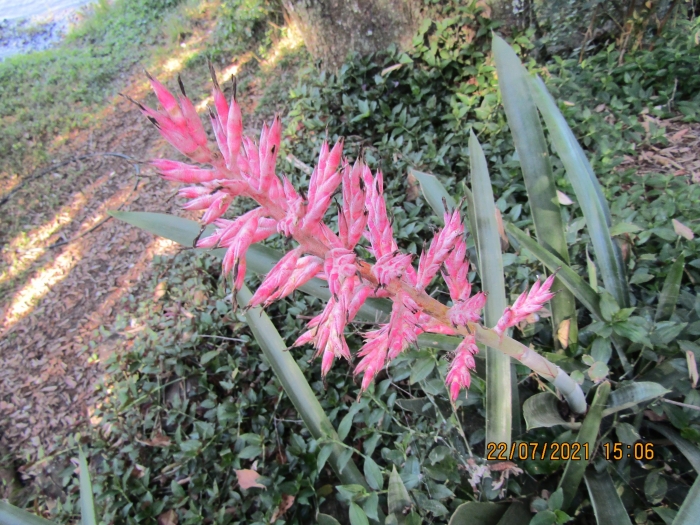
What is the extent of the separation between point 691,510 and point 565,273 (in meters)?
0.81

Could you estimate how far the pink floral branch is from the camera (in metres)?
0.77

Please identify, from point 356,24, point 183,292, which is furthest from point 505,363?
point 356,24

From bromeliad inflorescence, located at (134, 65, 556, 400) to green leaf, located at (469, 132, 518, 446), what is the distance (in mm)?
503

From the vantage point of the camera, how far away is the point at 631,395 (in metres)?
1.49

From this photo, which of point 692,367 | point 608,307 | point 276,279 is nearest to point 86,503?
point 276,279

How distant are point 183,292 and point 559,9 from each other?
362 centimetres

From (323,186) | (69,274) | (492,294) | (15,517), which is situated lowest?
(492,294)

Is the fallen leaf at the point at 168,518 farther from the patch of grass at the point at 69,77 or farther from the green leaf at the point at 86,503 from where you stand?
the patch of grass at the point at 69,77

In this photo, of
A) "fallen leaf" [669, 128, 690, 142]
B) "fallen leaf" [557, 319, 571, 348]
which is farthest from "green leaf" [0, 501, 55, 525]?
"fallen leaf" [669, 128, 690, 142]

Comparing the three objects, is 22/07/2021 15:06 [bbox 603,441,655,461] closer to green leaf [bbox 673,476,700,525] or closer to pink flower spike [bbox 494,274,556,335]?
green leaf [bbox 673,476,700,525]

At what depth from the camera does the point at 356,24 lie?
3.79 meters

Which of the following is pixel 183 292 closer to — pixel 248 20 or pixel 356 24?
pixel 356 24

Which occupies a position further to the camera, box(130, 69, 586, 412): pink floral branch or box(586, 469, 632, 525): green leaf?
box(586, 469, 632, 525): green leaf

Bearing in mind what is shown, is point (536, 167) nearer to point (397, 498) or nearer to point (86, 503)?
point (397, 498)
